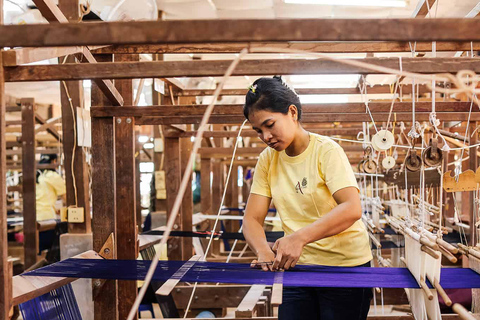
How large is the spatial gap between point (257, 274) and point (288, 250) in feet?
0.73

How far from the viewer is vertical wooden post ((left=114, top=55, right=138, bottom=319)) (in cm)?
298

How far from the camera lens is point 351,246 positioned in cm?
198

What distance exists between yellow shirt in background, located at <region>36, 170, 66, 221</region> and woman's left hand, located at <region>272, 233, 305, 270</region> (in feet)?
18.5

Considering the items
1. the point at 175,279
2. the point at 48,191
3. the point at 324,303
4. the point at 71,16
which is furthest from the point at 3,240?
the point at 48,191

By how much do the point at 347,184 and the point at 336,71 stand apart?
17.2 inches

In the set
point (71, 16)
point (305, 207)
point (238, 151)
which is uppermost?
point (71, 16)

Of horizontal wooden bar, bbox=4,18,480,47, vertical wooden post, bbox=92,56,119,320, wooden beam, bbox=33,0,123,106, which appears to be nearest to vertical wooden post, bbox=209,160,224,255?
wooden beam, bbox=33,0,123,106

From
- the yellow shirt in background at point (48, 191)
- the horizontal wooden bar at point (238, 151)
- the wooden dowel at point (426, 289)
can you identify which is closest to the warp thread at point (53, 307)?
the wooden dowel at point (426, 289)

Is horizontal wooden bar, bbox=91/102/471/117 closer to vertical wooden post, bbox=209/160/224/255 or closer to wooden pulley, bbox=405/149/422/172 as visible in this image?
wooden pulley, bbox=405/149/422/172

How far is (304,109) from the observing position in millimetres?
2881

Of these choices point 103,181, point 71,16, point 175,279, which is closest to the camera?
point 175,279

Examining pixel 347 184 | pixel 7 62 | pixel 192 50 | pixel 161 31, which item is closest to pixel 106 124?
pixel 192 50

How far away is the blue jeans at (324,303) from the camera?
6.26 ft

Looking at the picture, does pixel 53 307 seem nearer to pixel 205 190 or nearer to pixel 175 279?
pixel 175 279
